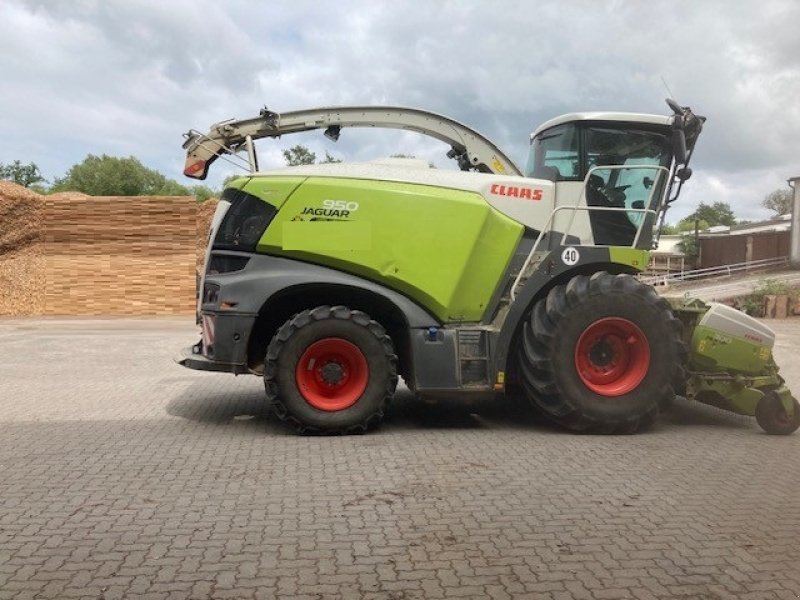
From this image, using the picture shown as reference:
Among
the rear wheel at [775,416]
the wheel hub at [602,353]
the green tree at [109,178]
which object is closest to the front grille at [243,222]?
the wheel hub at [602,353]

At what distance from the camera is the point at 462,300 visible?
628cm

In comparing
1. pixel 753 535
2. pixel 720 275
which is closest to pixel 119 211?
pixel 753 535

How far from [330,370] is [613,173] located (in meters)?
3.25

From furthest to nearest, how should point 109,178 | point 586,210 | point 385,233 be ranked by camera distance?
1. point 109,178
2. point 586,210
3. point 385,233

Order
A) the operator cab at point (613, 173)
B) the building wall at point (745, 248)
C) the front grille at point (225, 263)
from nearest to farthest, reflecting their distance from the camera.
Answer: the front grille at point (225, 263) < the operator cab at point (613, 173) < the building wall at point (745, 248)

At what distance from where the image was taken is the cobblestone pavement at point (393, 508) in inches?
130

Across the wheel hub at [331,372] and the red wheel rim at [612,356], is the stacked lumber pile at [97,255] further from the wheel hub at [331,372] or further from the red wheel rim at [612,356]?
the red wheel rim at [612,356]

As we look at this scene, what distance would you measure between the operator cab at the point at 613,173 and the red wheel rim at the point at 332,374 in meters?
2.34

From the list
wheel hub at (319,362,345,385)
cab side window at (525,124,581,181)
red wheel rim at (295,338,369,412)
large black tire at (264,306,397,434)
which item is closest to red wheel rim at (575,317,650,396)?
cab side window at (525,124,581,181)

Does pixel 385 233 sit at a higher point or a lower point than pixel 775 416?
higher

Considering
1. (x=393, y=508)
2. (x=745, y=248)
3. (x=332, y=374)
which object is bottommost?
(x=393, y=508)

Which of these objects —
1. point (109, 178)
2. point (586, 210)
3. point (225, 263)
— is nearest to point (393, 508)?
point (225, 263)

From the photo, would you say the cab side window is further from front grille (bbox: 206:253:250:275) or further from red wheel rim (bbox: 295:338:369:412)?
front grille (bbox: 206:253:250:275)

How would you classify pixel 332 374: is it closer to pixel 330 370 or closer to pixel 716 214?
pixel 330 370
